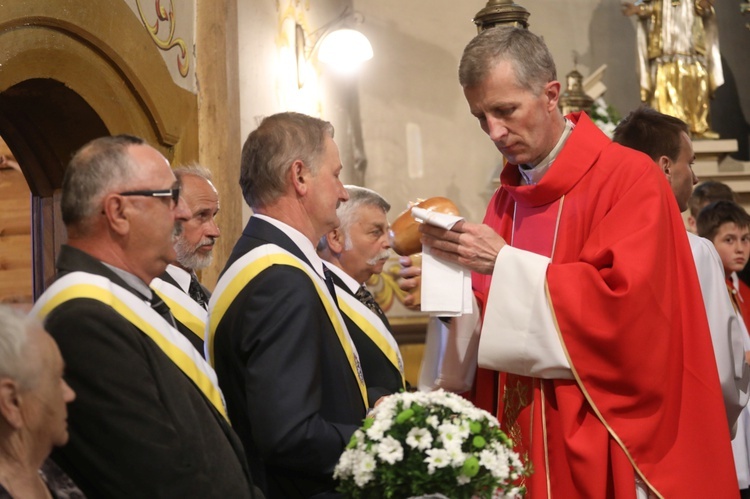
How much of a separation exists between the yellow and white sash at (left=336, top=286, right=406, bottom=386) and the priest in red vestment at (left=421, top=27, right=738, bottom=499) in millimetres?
541

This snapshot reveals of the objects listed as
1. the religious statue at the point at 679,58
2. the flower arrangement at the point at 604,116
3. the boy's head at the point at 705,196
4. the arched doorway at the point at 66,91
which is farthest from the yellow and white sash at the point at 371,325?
the religious statue at the point at 679,58

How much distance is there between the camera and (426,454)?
2664mm

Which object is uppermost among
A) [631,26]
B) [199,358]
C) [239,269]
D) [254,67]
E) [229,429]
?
[631,26]

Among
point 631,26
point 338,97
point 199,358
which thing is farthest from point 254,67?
point 631,26

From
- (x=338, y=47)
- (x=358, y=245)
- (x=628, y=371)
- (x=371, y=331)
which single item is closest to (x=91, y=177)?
(x=371, y=331)

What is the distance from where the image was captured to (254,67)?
23.6 feet

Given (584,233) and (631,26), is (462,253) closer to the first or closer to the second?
(584,233)

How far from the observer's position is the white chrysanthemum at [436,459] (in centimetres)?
262

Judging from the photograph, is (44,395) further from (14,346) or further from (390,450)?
(390,450)

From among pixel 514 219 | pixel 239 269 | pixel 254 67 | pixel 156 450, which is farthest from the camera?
pixel 254 67

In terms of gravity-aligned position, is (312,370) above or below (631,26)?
below

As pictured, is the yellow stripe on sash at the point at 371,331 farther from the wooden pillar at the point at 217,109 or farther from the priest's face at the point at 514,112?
the wooden pillar at the point at 217,109

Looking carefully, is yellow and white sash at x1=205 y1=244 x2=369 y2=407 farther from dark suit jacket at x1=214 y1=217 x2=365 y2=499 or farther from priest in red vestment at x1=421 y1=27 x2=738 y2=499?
priest in red vestment at x1=421 y1=27 x2=738 y2=499

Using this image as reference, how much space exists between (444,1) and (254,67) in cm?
461
